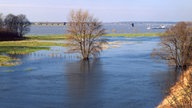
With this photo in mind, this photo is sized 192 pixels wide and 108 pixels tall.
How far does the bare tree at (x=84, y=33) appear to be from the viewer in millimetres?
59156

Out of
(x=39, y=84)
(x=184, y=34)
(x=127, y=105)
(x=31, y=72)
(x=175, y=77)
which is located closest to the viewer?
(x=127, y=105)

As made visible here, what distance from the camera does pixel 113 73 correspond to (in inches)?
1610

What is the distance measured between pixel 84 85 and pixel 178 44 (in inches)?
762

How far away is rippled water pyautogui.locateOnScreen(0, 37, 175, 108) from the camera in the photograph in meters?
26.4

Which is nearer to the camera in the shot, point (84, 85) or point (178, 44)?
point (84, 85)

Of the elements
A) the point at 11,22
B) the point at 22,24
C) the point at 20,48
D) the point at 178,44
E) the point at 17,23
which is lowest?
the point at 20,48

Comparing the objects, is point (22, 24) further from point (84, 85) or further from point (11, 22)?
point (84, 85)

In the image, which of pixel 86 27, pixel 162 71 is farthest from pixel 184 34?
pixel 86 27

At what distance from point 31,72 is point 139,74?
490 inches

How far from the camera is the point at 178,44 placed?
4772cm

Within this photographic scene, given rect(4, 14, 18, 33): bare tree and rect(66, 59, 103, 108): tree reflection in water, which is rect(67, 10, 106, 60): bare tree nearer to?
rect(66, 59, 103, 108): tree reflection in water

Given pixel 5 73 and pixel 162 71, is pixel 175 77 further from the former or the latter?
pixel 5 73

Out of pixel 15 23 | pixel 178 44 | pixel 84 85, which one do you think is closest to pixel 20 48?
pixel 178 44

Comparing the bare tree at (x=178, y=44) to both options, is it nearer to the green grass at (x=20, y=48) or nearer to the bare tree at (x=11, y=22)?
the green grass at (x=20, y=48)
